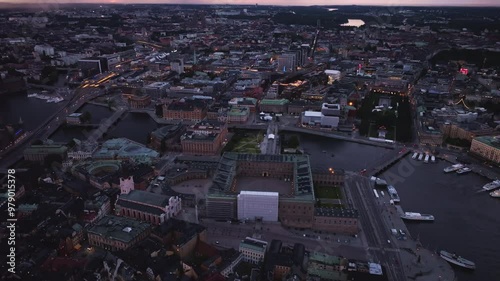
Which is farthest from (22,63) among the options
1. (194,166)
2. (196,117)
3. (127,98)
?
(194,166)

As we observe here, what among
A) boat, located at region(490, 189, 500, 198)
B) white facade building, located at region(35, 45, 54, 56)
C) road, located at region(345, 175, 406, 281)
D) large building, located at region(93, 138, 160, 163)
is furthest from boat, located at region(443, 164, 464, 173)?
white facade building, located at region(35, 45, 54, 56)

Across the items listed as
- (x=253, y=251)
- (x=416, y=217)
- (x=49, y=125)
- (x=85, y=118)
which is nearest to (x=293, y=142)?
(x=416, y=217)

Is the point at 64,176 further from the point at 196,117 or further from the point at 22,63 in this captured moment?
the point at 22,63

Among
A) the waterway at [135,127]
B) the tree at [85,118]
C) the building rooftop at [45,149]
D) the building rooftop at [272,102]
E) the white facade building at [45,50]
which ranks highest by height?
the white facade building at [45,50]

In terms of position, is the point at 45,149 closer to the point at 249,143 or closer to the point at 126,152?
the point at 126,152

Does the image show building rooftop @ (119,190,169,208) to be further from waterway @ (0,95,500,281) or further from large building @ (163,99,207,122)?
large building @ (163,99,207,122)

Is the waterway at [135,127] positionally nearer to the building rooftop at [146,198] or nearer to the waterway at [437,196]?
the waterway at [437,196]

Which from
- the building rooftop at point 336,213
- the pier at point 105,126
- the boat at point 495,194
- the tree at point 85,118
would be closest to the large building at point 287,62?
the pier at point 105,126
